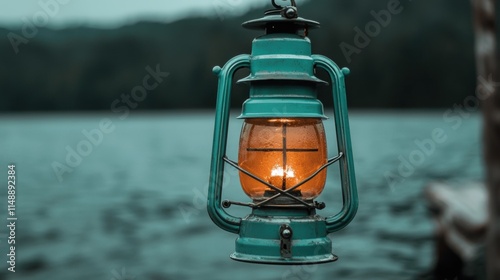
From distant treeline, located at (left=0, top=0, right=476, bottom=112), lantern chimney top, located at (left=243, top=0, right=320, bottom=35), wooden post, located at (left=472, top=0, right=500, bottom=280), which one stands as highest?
distant treeline, located at (left=0, top=0, right=476, bottom=112)

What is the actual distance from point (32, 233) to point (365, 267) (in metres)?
16.5

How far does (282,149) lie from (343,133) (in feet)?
0.79

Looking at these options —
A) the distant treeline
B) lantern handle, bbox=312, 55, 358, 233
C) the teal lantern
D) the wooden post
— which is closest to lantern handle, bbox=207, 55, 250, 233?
the teal lantern

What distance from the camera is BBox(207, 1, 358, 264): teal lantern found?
291 centimetres

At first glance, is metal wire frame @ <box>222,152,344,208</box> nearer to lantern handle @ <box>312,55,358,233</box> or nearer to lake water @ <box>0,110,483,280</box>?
lantern handle @ <box>312,55,358,233</box>

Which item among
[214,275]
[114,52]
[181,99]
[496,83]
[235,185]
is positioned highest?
[114,52]

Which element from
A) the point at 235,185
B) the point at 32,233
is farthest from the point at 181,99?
the point at 32,233

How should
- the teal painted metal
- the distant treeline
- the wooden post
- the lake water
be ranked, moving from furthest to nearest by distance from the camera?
the distant treeline
the lake water
the wooden post
the teal painted metal

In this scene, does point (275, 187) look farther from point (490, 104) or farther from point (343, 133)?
point (490, 104)

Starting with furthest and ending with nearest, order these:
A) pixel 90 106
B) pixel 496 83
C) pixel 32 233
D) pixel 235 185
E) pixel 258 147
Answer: pixel 90 106
pixel 235 185
pixel 32 233
pixel 496 83
pixel 258 147

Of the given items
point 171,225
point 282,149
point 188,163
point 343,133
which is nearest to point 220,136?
point 282,149

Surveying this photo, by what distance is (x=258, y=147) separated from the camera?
304 cm

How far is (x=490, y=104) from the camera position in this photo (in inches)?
320

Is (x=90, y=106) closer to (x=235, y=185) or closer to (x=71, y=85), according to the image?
(x=71, y=85)
